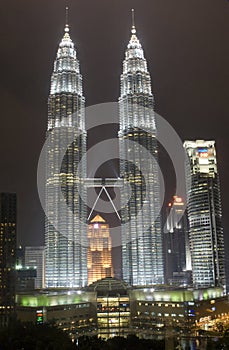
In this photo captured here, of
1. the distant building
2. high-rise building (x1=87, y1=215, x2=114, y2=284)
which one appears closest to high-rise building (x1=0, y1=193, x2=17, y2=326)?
the distant building

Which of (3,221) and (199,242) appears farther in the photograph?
(199,242)

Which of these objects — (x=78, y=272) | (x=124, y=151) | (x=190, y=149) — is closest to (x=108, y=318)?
(x=78, y=272)

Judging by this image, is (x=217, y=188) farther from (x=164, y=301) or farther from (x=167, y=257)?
(x=167, y=257)

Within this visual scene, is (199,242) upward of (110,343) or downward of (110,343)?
upward

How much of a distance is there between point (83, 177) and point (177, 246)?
22626mm

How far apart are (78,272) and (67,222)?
3382 mm

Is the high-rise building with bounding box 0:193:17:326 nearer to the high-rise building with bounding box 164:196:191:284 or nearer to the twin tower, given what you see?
the twin tower

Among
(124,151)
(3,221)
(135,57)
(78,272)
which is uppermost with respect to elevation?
(135,57)

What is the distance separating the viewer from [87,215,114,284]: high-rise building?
1666 inches

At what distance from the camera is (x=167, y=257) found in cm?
5081

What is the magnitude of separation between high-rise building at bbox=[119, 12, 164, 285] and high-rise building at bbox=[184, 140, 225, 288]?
14.3ft

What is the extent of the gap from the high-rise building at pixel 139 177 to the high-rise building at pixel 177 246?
61.0 feet

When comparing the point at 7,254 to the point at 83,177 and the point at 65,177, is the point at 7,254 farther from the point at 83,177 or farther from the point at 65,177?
the point at 83,177

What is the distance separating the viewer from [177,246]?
50688 mm
